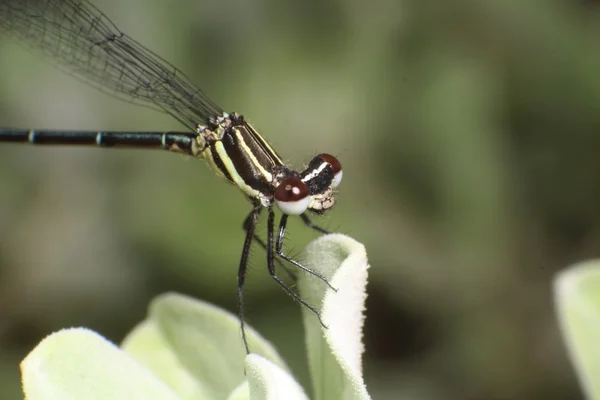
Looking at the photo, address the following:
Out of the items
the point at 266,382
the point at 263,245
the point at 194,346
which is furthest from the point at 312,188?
the point at 266,382

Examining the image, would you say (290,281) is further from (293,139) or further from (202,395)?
(293,139)

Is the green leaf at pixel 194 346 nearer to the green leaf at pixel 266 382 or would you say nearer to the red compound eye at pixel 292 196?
the green leaf at pixel 266 382

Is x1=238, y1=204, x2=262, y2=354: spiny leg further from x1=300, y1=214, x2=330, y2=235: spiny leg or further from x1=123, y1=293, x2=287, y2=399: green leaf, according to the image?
x1=123, y1=293, x2=287, y2=399: green leaf

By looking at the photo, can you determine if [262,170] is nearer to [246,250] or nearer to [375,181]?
[246,250]

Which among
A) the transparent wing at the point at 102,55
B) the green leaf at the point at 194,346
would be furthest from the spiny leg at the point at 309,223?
the green leaf at the point at 194,346

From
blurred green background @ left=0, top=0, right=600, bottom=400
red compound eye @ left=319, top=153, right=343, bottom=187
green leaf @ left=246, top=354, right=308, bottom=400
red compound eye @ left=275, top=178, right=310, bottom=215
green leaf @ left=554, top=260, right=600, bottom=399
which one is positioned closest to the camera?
green leaf @ left=246, top=354, right=308, bottom=400

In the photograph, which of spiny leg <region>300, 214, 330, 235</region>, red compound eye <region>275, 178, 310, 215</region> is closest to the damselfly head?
red compound eye <region>275, 178, 310, 215</region>

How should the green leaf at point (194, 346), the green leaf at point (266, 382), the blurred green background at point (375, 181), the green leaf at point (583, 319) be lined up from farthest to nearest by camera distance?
the blurred green background at point (375, 181)
the green leaf at point (194, 346)
the green leaf at point (583, 319)
the green leaf at point (266, 382)
